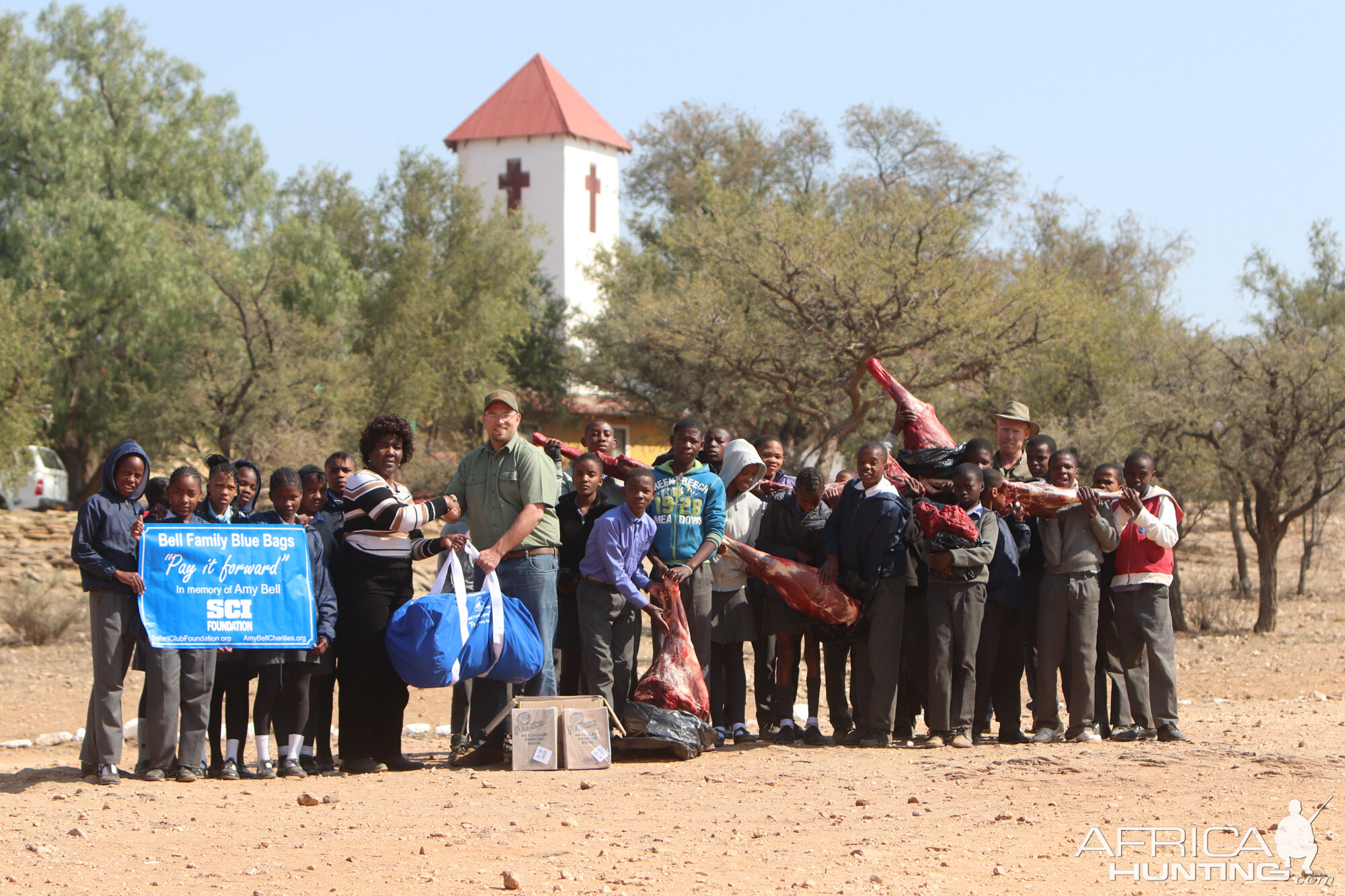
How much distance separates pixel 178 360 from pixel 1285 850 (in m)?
24.4

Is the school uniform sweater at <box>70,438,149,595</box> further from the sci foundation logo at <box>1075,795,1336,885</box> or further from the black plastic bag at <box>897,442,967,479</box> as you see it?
the sci foundation logo at <box>1075,795,1336,885</box>

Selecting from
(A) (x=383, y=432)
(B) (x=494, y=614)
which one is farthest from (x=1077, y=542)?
(A) (x=383, y=432)

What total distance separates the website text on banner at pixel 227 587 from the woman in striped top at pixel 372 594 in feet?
0.78

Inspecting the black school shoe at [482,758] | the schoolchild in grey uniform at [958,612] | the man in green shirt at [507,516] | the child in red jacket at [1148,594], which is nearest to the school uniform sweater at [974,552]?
the schoolchild in grey uniform at [958,612]

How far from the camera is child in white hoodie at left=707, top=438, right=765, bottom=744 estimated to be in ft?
27.1

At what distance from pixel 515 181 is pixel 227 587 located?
48.4 metres

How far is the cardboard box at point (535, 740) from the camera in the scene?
279 inches

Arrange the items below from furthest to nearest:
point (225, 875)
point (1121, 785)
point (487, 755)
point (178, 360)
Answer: point (178, 360) → point (487, 755) → point (1121, 785) → point (225, 875)

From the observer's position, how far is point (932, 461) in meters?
8.56

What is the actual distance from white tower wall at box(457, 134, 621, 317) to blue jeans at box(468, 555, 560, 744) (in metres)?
44.0

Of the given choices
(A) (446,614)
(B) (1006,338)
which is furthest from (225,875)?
(B) (1006,338)

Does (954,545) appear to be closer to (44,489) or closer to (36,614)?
(36,614)

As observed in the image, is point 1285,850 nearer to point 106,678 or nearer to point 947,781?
point 947,781

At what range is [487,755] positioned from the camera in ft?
24.4
